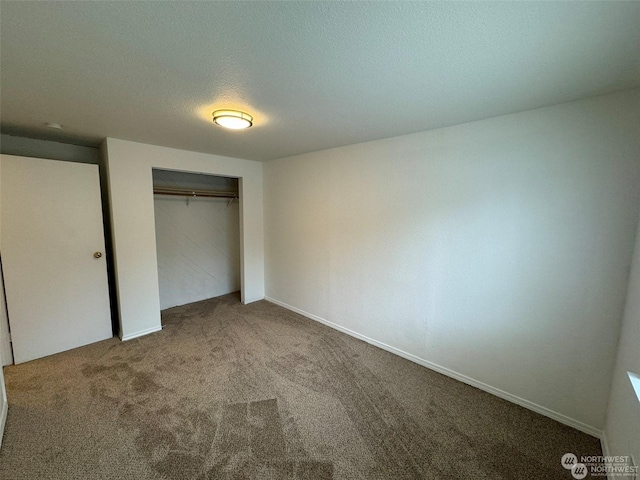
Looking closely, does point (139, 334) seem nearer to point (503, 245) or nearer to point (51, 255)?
point (51, 255)

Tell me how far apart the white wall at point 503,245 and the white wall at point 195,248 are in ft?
7.56

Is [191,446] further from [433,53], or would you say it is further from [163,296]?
[163,296]

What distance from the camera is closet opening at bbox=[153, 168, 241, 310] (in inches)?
152

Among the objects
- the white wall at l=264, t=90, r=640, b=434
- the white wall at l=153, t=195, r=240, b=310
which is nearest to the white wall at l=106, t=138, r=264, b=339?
the white wall at l=153, t=195, r=240, b=310

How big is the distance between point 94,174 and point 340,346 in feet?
10.8

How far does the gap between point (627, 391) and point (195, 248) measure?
4733 millimetres

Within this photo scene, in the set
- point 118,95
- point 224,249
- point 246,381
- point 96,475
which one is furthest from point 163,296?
point 118,95

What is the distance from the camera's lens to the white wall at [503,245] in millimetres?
1604

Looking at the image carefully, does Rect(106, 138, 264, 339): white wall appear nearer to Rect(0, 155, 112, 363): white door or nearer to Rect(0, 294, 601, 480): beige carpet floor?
Rect(0, 155, 112, 363): white door

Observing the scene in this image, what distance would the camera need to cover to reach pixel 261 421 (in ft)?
5.91

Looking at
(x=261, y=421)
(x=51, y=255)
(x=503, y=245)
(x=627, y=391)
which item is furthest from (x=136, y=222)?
(x=627, y=391)

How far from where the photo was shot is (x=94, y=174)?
2.73 m

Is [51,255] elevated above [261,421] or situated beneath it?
elevated above
